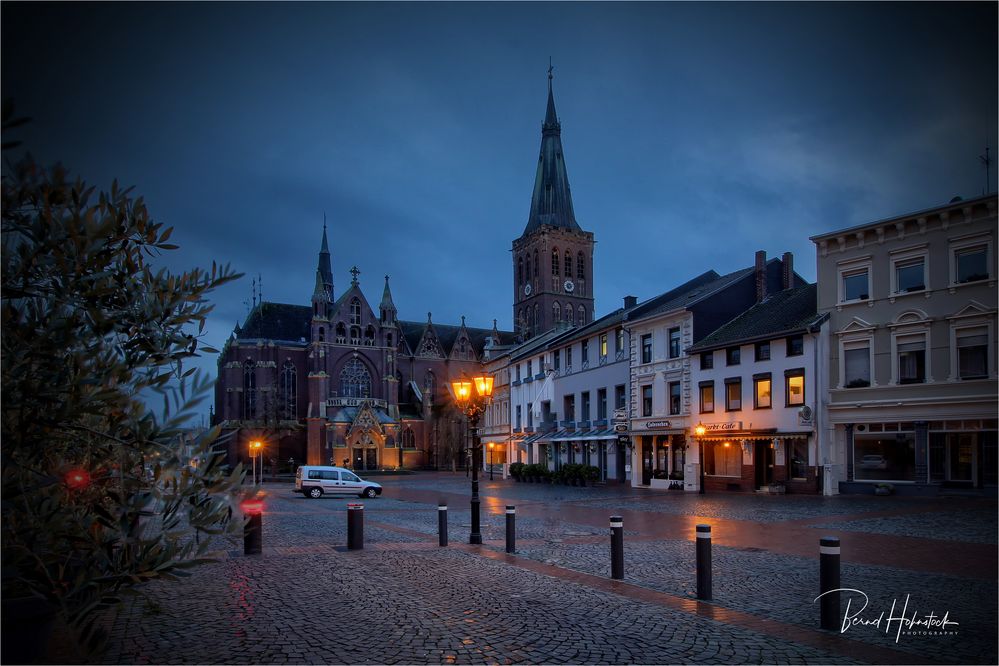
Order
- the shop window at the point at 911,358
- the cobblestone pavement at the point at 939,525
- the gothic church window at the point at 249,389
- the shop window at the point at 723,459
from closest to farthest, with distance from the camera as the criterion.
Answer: the cobblestone pavement at the point at 939,525 → the shop window at the point at 911,358 → the shop window at the point at 723,459 → the gothic church window at the point at 249,389

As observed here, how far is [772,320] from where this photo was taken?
35.0m

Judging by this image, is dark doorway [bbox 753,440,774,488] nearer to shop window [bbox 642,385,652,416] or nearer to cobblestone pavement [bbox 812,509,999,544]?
shop window [bbox 642,385,652,416]

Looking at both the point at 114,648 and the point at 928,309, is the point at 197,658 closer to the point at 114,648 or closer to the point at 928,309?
the point at 114,648

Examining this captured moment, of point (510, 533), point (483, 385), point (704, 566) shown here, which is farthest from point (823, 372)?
point (704, 566)

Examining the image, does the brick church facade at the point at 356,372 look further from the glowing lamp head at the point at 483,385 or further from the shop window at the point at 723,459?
the glowing lamp head at the point at 483,385

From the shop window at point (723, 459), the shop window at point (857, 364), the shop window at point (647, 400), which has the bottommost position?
the shop window at point (723, 459)

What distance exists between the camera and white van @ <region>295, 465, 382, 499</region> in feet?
118

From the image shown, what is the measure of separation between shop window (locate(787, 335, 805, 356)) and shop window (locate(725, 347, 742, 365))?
2883mm

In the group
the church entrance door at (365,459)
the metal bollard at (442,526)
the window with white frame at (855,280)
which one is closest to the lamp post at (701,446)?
the window with white frame at (855,280)

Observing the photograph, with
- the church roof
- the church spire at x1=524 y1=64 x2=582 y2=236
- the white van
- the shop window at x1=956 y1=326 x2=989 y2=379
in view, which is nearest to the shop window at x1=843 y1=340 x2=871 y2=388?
the shop window at x1=956 y1=326 x2=989 y2=379

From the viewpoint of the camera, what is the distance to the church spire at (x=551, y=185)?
99.9 metres

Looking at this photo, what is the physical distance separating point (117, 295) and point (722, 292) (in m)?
36.4

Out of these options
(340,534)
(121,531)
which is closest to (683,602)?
(121,531)

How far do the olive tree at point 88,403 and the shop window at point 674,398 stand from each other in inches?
1403
